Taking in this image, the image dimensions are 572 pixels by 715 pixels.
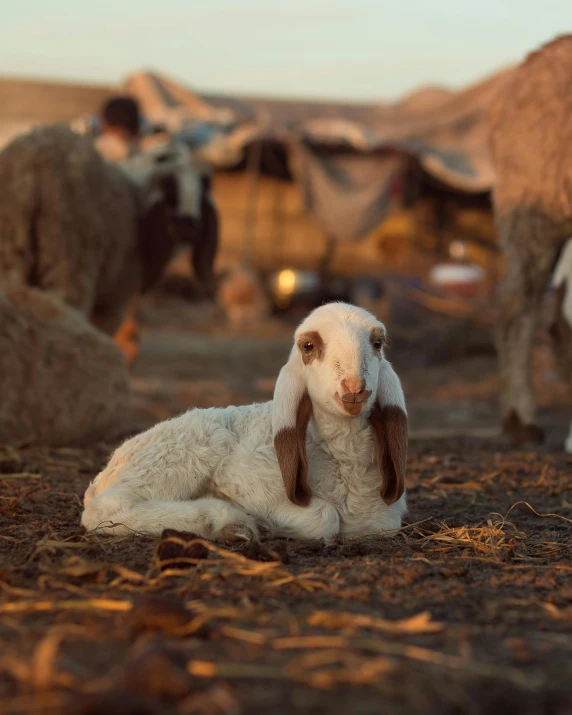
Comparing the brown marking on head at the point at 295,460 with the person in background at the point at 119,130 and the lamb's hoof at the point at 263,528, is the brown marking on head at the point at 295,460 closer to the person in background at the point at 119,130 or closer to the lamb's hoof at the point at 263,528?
the lamb's hoof at the point at 263,528

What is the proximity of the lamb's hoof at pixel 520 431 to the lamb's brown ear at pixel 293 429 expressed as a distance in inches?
144

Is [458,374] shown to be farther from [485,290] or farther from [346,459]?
[346,459]

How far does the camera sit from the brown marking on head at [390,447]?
3934 millimetres

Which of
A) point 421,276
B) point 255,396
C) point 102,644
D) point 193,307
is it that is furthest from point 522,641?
point 193,307

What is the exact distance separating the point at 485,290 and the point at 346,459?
1359 cm

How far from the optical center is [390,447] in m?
3.93

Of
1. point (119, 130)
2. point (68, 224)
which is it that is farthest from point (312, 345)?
point (119, 130)

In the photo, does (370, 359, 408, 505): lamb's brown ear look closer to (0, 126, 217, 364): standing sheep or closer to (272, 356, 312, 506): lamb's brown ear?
(272, 356, 312, 506): lamb's brown ear

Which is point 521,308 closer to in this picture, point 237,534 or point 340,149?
point 237,534

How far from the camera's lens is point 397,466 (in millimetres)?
3943

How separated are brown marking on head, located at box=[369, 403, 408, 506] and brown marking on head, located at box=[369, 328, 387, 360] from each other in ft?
0.76

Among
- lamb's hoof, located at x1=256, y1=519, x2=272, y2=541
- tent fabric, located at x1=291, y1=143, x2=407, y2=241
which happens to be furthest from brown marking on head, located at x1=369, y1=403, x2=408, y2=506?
tent fabric, located at x1=291, y1=143, x2=407, y2=241

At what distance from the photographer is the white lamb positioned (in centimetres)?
383

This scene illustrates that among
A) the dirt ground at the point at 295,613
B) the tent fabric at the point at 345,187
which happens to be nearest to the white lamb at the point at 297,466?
the dirt ground at the point at 295,613
